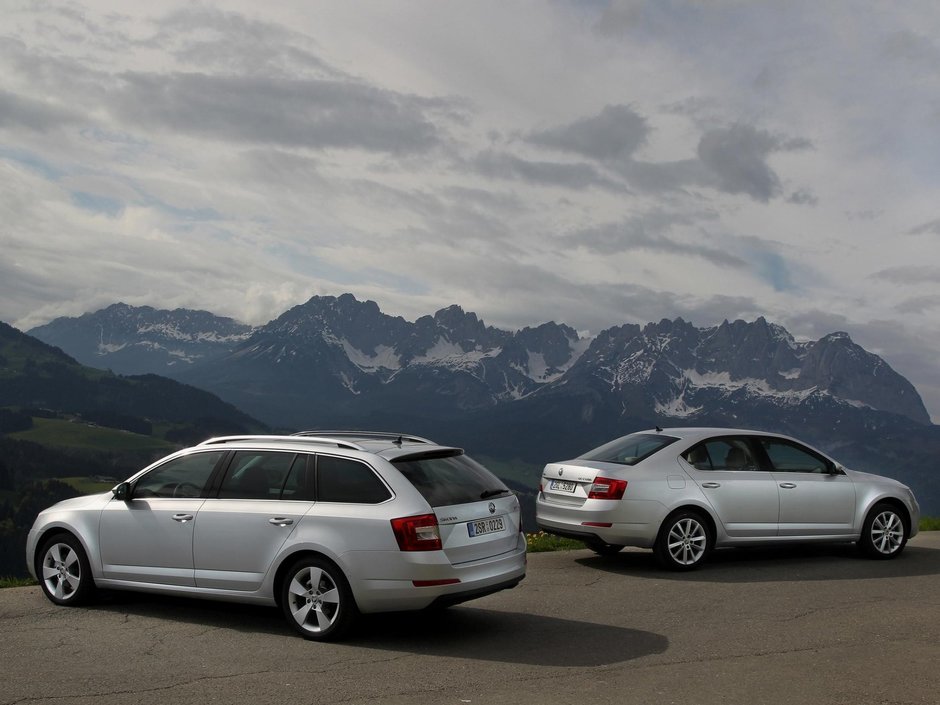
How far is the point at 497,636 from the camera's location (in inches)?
322

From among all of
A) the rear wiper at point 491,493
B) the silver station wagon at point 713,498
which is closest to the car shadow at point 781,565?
the silver station wagon at point 713,498

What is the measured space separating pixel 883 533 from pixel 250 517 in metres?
8.67

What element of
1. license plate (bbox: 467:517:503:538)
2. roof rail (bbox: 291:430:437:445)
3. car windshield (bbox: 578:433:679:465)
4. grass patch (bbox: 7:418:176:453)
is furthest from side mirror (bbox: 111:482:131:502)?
grass patch (bbox: 7:418:176:453)

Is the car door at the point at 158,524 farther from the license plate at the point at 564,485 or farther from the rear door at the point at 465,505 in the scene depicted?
the license plate at the point at 564,485

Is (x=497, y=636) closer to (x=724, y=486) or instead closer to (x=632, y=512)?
(x=632, y=512)

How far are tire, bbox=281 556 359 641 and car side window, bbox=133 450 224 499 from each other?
1.37 metres

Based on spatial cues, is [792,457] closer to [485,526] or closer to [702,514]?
[702,514]

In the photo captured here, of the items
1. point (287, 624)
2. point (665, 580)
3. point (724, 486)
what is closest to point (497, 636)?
point (287, 624)

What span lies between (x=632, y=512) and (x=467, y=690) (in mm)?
5163

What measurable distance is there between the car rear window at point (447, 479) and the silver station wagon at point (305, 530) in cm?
1

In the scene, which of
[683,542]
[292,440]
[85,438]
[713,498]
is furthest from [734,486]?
[85,438]

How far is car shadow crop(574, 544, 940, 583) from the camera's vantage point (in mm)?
11086

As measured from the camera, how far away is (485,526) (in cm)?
802

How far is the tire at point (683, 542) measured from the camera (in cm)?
1129
